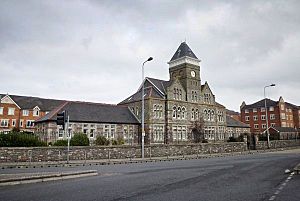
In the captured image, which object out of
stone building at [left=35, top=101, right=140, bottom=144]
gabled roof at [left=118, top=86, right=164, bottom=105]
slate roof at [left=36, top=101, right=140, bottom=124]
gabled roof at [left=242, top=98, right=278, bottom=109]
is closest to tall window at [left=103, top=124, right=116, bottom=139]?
stone building at [left=35, top=101, right=140, bottom=144]

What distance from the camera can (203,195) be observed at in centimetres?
915

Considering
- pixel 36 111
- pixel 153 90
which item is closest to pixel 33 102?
pixel 36 111

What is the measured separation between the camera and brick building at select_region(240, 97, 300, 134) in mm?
98688

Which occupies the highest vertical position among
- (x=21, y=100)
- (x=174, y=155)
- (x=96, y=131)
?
(x=21, y=100)

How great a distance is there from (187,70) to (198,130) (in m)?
13.2

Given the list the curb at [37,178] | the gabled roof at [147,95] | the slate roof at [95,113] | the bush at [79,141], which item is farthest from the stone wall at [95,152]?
the gabled roof at [147,95]

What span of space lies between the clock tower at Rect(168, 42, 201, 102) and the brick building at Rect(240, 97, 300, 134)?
44422mm

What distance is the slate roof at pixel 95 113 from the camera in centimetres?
4547

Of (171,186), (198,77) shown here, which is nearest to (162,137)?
(198,77)

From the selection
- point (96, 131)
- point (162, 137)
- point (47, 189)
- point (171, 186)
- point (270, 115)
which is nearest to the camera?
point (47, 189)

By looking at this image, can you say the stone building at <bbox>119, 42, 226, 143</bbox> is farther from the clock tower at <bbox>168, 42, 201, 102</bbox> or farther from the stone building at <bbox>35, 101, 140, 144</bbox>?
the stone building at <bbox>35, 101, 140, 144</bbox>

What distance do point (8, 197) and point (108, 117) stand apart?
41.6m

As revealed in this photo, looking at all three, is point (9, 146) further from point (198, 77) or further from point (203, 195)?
point (198, 77)

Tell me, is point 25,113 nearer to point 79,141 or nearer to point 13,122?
point 13,122
